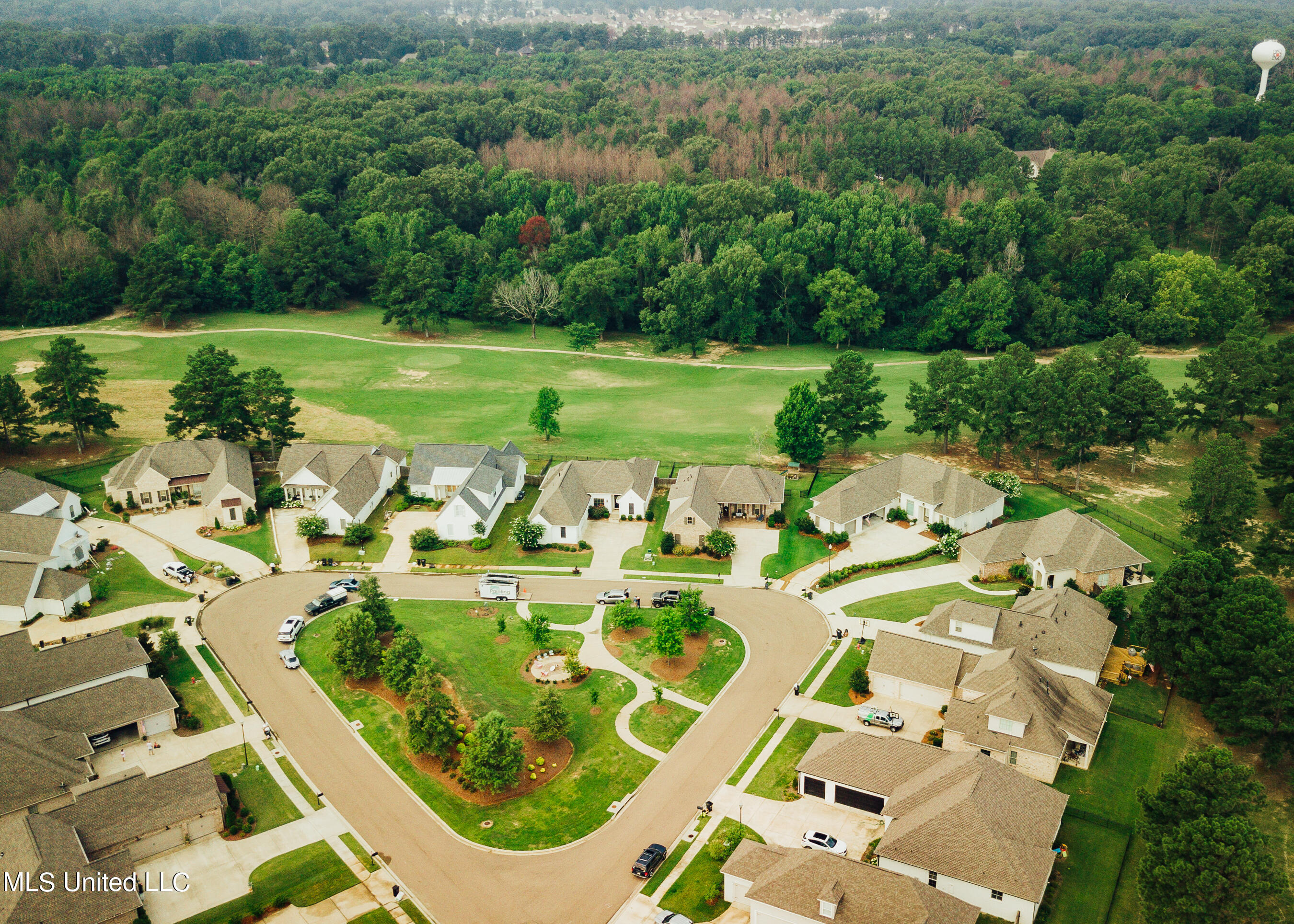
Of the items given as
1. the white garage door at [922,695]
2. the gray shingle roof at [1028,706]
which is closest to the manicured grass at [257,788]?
the white garage door at [922,695]

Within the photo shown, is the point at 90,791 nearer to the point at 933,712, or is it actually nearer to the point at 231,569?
the point at 231,569

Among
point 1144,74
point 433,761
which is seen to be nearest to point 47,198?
point 433,761

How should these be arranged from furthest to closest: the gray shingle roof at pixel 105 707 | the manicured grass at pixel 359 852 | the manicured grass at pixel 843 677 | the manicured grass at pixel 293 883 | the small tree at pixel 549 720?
the manicured grass at pixel 843 677 → the gray shingle roof at pixel 105 707 → the small tree at pixel 549 720 → the manicured grass at pixel 359 852 → the manicured grass at pixel 293 883

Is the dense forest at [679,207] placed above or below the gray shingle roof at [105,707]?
above

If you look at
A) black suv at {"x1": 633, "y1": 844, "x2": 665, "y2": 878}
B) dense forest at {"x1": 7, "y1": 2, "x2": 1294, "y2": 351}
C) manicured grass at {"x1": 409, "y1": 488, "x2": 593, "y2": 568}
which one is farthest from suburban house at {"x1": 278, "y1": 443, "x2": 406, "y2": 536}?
dense forest at {"x1": 7, "y1": 2, "x2": 1294, "y2": 351}

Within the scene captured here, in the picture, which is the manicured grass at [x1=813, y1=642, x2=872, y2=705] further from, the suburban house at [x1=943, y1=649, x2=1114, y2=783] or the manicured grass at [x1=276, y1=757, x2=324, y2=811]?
the manicured grass at [x1=276, y1=757, x2=324, y2=811]

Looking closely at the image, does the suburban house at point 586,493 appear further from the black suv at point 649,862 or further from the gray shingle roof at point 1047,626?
the black suv at point 649,862
